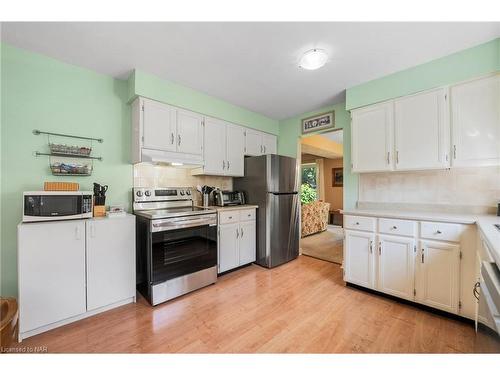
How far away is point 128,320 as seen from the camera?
1851mm

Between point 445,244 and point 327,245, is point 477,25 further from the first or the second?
point 327,245

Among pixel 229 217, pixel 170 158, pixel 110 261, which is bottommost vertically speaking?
pixel 110 261

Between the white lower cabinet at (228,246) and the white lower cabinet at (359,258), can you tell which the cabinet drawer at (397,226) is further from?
the white lower cabinet at (228,246)

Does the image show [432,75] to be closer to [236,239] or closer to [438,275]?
[438,275]

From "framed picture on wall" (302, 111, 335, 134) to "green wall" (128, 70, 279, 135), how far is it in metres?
0.69

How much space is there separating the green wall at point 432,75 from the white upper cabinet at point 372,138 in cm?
12

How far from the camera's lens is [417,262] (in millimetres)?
1956

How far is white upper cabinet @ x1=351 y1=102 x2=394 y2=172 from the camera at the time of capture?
236cm

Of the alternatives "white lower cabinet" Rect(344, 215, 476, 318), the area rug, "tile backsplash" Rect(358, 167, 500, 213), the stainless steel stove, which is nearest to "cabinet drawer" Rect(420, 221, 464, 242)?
"white lower cabinet" Rect(344, 215, 476, 318)

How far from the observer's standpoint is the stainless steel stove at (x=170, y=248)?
2084 millimetres

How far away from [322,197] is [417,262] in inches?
232

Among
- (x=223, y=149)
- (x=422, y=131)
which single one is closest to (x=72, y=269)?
(x=223, y=149)
